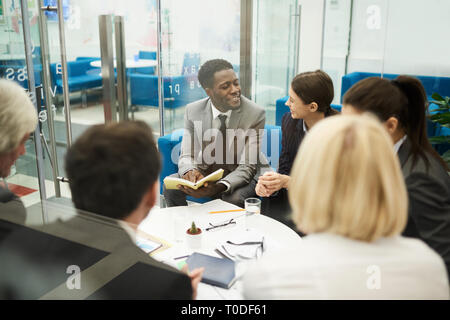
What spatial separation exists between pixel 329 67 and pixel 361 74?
0.58 m

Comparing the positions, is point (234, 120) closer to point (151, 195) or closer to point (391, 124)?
point (391, 124)

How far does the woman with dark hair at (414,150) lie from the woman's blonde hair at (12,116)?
1.31 meters

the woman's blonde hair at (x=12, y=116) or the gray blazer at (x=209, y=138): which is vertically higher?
the woman's blonde hair at (x=12, y=116)

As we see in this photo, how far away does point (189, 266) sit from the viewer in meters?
1.53

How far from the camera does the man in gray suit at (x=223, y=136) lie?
2.79 m

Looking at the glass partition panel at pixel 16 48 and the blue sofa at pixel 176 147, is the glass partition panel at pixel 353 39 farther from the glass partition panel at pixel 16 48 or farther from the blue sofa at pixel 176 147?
the glass partition panel at pixel 16 48

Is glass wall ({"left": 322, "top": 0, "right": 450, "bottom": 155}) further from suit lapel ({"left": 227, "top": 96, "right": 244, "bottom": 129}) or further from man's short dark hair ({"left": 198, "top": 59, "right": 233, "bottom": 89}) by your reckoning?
suit lapel ({"left": 227, "top": 96, "right": 244, "bottom": 129})

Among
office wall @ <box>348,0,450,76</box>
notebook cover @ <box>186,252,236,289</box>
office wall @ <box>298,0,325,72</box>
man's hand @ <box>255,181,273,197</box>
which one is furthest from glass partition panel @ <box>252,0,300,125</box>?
notebook cover @ <box>186,252,236,289</box>

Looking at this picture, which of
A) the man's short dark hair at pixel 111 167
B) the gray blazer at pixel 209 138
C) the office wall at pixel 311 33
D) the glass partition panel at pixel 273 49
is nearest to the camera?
the man's short dark hair at pixel 111 167

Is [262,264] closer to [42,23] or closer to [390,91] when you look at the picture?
[390,91]

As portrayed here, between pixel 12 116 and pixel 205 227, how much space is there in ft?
3.07

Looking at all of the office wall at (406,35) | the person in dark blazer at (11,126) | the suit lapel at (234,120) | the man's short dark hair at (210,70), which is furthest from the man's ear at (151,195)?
the office wall at (406,35)
